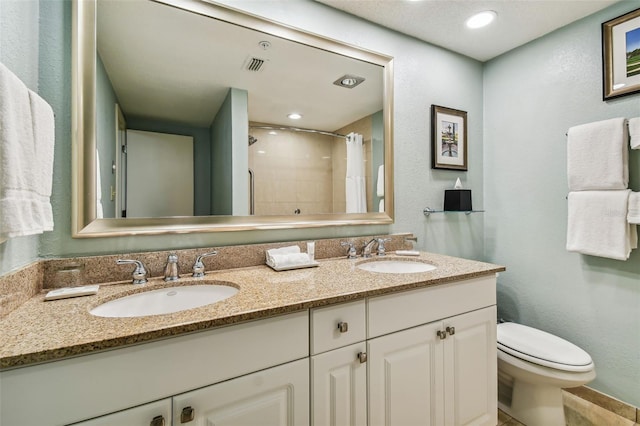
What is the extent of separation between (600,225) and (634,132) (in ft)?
1.58

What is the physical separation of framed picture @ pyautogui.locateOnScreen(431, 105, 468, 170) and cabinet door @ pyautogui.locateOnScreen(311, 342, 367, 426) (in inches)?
55.9

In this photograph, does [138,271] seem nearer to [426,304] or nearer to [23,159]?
[23,159]

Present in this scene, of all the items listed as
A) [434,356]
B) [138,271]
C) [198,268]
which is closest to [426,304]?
[434,356]

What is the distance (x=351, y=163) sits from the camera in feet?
5.63

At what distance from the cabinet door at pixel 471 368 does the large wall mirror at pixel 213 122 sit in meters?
0.72

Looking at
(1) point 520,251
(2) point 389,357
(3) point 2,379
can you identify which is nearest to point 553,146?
(1) point 520,251

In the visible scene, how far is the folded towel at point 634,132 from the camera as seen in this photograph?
1410mm

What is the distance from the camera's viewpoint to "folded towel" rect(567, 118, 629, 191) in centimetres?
148

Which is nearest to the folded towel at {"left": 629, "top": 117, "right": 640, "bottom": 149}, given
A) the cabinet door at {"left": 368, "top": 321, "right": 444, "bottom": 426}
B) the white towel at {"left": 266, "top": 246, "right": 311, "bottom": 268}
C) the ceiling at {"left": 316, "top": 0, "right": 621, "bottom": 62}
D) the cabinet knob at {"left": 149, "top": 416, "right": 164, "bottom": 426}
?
the ceiling at {"left": 316, "top": 0, "right": 621, "bottom": 62}

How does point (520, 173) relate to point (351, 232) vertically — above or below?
above

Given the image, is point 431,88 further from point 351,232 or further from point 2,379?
point 2,379

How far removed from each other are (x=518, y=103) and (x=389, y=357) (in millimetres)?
1947

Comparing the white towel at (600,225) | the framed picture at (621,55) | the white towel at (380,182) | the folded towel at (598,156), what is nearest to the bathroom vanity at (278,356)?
the white towel at (380,182)

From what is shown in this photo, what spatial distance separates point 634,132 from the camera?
142 centimetres
